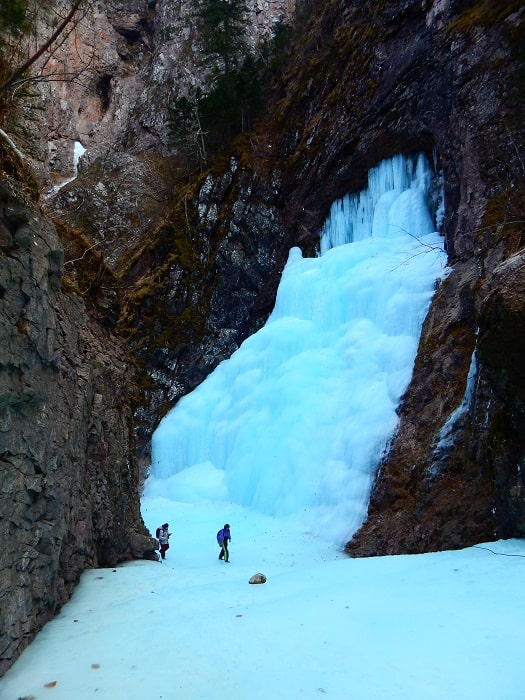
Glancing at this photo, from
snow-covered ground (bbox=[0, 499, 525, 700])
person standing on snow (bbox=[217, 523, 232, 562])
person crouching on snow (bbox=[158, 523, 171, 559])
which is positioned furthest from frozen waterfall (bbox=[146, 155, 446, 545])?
snow-covered ground (bbox=[0, 499, 525, 700])

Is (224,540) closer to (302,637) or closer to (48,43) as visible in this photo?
(302,637)

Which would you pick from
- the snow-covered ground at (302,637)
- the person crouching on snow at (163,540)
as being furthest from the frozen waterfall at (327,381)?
the snow-covered ground at (302,637)

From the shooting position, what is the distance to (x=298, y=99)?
807 inches

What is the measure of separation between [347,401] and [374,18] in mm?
13628

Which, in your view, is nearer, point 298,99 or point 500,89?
point 500,89

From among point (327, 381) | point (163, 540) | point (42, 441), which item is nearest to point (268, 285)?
point (327, 381)

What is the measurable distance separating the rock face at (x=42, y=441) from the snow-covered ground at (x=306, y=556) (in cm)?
44

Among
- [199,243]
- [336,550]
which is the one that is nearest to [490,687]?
[336,550]

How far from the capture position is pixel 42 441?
464 centimetres

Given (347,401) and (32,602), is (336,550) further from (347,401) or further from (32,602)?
(32,602)

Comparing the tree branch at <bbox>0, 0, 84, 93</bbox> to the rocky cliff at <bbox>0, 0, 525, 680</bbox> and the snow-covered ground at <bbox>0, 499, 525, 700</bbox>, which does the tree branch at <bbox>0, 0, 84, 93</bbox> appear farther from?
the snow-covered ground at <bbox>0, 499, 525, 700</bbox>

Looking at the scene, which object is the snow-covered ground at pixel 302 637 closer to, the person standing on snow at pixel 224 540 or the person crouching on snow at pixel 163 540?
the person standing on snow at pixel 224 540

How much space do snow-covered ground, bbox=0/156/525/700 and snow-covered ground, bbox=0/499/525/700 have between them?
0.02 meters

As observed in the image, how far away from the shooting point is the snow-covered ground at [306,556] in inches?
136
